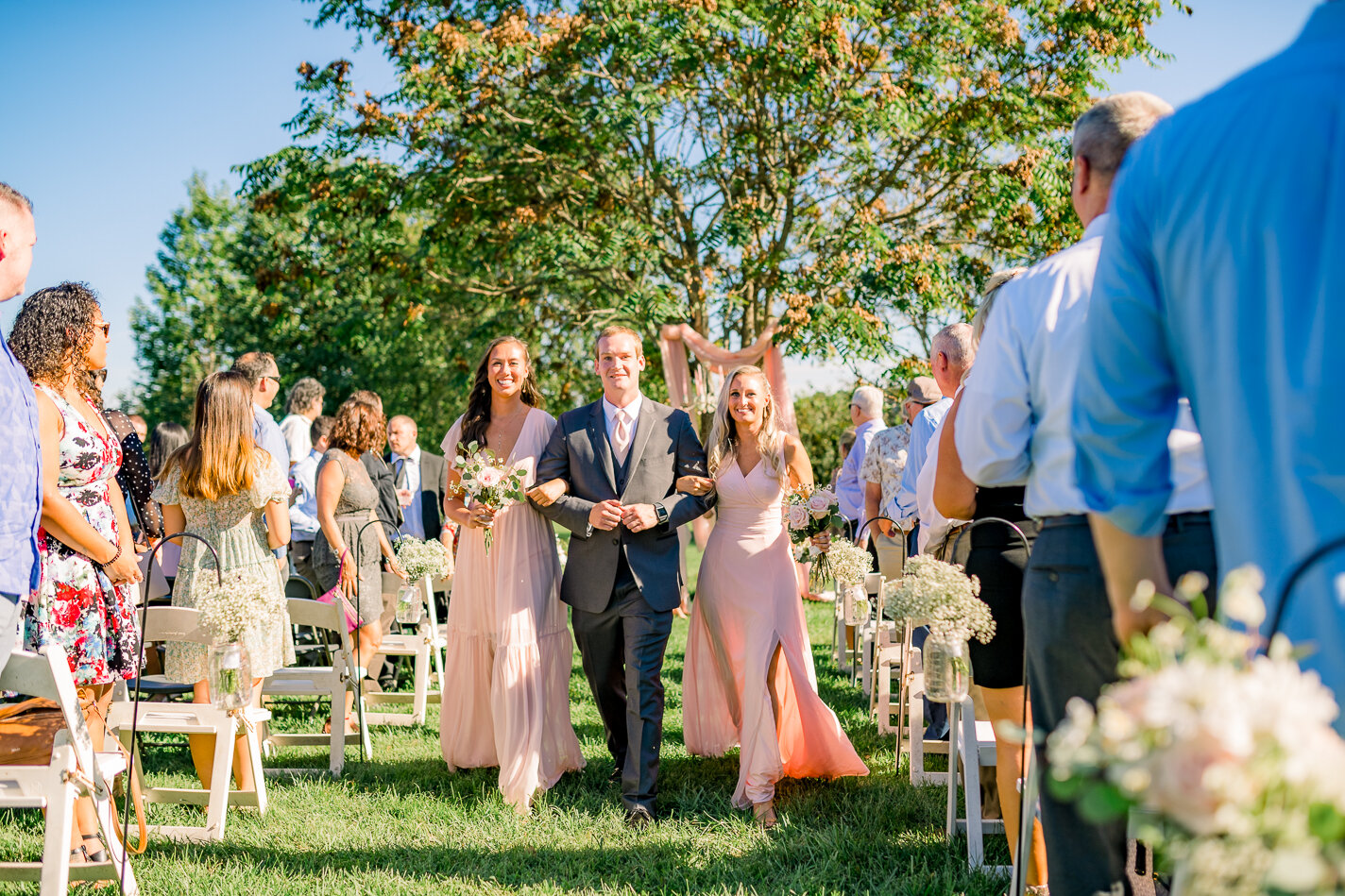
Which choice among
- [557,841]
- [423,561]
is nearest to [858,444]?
[423,561]

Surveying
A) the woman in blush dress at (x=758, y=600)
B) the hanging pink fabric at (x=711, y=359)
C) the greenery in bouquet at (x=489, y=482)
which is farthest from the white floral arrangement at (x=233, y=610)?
the hanging pink fabric at (x=711, y=359)

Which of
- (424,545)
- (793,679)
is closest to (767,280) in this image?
(424,545)

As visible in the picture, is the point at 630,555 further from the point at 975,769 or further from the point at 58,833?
the point at 58,833

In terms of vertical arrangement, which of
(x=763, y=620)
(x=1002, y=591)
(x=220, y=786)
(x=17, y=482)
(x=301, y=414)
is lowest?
(x=220, y=786)

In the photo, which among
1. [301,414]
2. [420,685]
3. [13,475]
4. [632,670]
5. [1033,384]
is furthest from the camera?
[301,414]

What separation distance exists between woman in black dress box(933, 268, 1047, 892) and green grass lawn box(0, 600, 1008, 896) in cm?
60

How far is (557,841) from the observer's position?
15.2 feet

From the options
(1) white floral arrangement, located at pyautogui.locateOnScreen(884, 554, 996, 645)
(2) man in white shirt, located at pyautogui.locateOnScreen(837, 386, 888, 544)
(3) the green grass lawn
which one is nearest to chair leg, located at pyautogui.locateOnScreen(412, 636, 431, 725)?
(3) the green grass lawn

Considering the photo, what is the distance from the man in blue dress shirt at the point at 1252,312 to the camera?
1.39 m

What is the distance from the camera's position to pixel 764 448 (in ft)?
18.2

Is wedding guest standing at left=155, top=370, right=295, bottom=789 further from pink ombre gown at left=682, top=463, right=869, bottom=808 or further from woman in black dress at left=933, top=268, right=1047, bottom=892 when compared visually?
woman in black dress at left=933, top=268, right=1047, bottom=892

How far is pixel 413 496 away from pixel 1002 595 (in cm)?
760

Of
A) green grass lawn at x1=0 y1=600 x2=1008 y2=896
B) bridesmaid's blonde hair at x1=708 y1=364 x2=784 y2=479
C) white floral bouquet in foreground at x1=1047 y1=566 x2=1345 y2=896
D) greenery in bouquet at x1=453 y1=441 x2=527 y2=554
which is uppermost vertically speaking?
bridesmaid's blonde hair at x1=708 y1=364 x2=784 y2=479

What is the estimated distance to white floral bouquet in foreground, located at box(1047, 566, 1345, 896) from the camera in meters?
1.01
